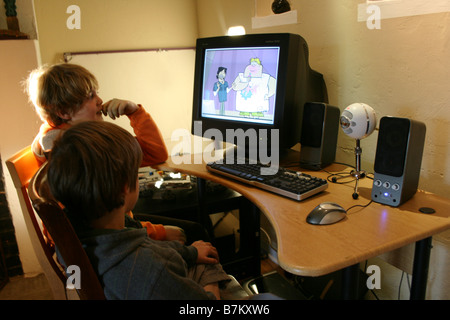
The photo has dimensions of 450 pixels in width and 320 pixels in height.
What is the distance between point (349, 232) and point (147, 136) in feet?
3.35

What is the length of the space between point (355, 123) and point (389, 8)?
50 centimetres

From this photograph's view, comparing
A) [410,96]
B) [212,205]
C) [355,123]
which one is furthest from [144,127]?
[410,96]

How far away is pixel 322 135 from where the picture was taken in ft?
4.48

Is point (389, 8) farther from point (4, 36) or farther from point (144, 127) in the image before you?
point (4, 36)

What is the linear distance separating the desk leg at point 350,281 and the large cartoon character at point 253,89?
0.76m

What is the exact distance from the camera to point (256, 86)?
4.84 feet

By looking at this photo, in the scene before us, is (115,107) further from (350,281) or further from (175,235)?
(350,281)

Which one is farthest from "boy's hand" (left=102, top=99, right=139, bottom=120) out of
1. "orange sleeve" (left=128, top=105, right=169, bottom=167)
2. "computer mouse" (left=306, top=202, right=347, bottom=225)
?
"computer mouse" (left=306, top=202, right=347, bottom=225)

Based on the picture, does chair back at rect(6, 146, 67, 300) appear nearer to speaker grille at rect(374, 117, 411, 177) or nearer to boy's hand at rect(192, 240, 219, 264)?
boy's hand at rect(192, 240, 219, 264)

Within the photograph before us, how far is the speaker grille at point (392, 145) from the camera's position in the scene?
1005 mm

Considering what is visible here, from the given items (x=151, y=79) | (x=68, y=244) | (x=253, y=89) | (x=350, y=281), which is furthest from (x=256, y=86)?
(x=151, y=79)

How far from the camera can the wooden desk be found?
79cm

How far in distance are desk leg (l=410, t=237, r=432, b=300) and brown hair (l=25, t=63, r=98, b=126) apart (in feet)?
4.34
